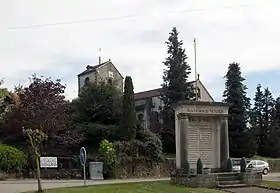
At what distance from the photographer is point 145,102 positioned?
247ft

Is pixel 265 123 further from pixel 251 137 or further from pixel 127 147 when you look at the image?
pixel 127 147

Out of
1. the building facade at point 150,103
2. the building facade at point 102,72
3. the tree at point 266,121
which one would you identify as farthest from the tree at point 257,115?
the building facade at point 102,72

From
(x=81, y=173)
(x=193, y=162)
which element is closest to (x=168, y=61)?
(x=81, y=173)

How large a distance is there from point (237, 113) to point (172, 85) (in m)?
8.15

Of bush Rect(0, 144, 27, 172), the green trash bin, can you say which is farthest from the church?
bush Rect(0, 144, 27, 172)

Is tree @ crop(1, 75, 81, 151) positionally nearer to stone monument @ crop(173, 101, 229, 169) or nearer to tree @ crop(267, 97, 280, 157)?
stone monument @ crop(173, 101, 229, 169)

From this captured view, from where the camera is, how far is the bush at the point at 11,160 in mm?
38562

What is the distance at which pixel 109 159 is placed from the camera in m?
40.4

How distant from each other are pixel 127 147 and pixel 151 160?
2667 millimetres

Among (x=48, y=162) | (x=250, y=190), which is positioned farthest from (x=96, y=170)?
(x=250, y=190)

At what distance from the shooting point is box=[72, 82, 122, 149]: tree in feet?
152

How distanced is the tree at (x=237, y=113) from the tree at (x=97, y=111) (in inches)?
578

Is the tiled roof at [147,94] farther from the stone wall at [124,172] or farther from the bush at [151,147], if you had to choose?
the stone wall at [124,172]

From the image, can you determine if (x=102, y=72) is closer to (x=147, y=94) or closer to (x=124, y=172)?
(x=147, y=94)
